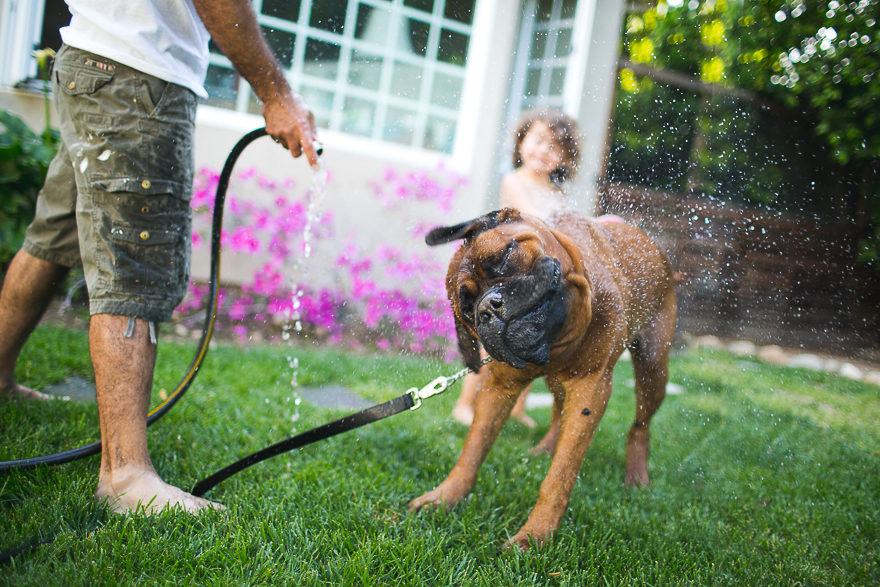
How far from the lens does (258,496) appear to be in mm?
1851

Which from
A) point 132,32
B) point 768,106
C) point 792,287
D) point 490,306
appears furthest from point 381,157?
point 792,287

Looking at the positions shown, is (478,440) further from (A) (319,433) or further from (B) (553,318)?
(B) (553,318)

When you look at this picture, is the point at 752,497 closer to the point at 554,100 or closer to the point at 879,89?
the point at 554,100

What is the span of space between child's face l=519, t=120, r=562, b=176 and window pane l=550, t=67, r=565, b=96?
2.94 m

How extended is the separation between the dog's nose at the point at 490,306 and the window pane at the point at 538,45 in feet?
18.3

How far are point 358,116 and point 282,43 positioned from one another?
95 cm

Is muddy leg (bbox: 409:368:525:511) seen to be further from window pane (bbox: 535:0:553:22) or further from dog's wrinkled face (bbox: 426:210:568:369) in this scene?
window pane (bbox: 535:0:553:22)

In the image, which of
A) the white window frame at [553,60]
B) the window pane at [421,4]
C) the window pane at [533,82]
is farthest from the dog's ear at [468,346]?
the window pane at [533,82]

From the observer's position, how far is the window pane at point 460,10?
565 cm

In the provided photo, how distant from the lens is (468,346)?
1732 millimetres

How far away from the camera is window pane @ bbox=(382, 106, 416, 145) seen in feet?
18.5

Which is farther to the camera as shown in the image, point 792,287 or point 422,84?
point 792,287

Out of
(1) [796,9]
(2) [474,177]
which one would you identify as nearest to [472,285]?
(2) [474,177]

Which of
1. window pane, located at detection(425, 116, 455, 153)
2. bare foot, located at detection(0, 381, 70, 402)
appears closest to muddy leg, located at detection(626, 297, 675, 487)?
bare foot, located at detection(0, 381, 70, 402)
